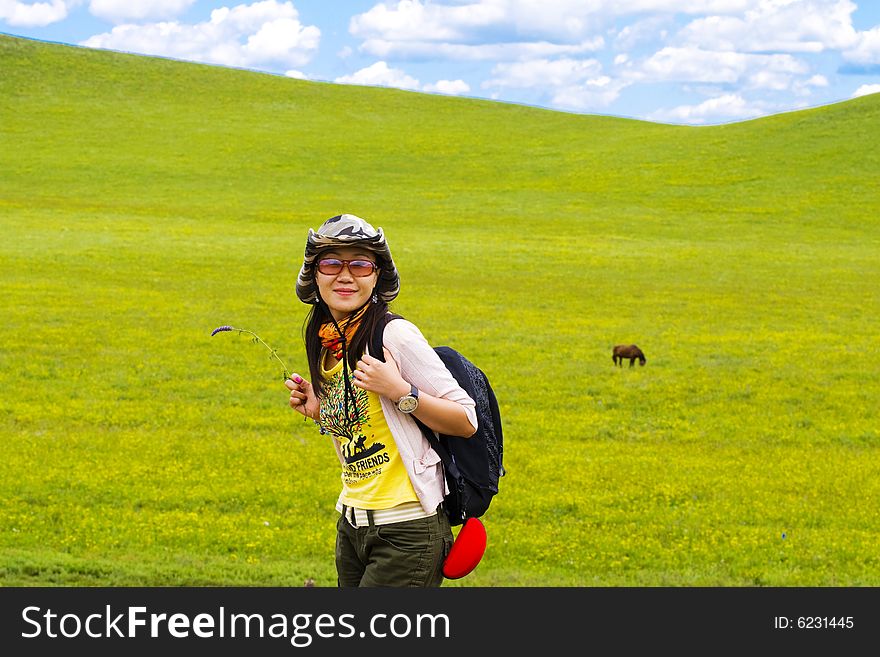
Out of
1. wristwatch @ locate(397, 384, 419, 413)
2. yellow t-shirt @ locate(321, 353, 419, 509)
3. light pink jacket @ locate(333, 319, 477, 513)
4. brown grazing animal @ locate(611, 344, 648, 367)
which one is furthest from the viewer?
brown grazing animal @ locate(611, 344, 648, 367)

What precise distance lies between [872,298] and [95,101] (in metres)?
67.6

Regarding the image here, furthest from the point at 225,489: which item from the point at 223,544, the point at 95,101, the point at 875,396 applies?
the point at 95,101

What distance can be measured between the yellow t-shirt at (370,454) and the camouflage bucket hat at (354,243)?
1.35ft

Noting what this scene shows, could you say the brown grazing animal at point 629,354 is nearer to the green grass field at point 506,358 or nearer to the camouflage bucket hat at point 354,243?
the green grass field at point 506,358

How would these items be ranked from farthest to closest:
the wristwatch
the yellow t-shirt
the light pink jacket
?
the yellow t-shirt < the light pink jacket < the wristwatch

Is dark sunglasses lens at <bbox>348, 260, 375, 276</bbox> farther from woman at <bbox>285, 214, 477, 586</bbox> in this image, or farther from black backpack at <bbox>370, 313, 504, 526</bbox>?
black backpack at <bbox>370, 313, 504, 526</bbox>

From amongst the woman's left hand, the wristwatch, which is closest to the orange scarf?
the woman's left hand

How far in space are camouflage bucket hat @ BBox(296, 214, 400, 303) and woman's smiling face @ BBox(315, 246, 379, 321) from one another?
0.04 metres

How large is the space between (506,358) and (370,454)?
51.3 feet

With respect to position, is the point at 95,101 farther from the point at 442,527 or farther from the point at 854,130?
the point at 442,527

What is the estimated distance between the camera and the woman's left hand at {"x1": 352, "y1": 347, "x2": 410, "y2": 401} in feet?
14.3

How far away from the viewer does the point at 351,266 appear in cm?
463

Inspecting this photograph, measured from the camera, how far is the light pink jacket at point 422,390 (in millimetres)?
4473

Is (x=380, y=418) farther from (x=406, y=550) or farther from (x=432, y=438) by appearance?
(x=406, y=550)
